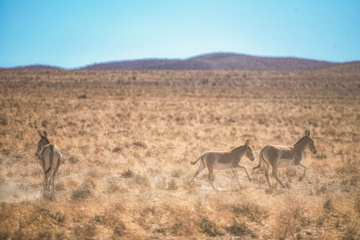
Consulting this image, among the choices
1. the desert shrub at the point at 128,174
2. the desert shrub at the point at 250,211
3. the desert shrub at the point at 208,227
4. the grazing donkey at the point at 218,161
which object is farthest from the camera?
the desert shrub at the point at 128,174

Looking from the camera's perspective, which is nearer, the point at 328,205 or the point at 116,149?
the point at 328,205

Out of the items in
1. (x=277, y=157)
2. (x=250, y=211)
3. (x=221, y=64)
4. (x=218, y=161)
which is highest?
(x=221, y=64)

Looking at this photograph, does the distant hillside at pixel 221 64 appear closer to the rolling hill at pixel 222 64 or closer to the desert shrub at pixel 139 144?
the rolling hill at pixel 222 64

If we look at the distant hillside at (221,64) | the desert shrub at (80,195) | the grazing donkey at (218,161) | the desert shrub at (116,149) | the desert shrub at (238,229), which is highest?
the distant hillside at (221,64)

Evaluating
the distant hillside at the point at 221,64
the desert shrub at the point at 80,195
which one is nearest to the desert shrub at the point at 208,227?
the desert shrub at the point at 80,195

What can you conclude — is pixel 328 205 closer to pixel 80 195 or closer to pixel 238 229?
pixel 238 229

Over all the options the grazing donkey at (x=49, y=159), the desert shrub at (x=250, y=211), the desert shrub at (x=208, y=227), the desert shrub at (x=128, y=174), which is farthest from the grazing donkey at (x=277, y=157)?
the grazing donkey at (x=49, y=159)

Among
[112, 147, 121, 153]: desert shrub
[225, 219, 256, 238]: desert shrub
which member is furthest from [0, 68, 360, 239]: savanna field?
[112, 147, 121, 153]: desert shrub

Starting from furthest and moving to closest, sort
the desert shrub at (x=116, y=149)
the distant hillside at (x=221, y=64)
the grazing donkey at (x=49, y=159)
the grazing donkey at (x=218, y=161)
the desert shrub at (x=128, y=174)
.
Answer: the distant hillside at (x=221, y=64) → the desert shrub at (x=116, y=149) → the desert shrub at (x=128, y=174) → the grazing donkey at (x=218, y=161) → the grazing donkey at (x=49, y=159)

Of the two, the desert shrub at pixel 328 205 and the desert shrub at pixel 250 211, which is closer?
the desert shrub at pixel 250 211

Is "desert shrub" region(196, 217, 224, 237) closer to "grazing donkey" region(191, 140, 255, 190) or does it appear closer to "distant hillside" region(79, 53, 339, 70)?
"grazing donkey" region(191, 140, 255, 190)

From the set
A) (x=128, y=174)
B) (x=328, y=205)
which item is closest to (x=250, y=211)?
(x=328, y=205)

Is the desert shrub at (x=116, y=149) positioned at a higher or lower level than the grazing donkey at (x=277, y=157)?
lower

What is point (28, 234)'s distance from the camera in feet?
17.5
